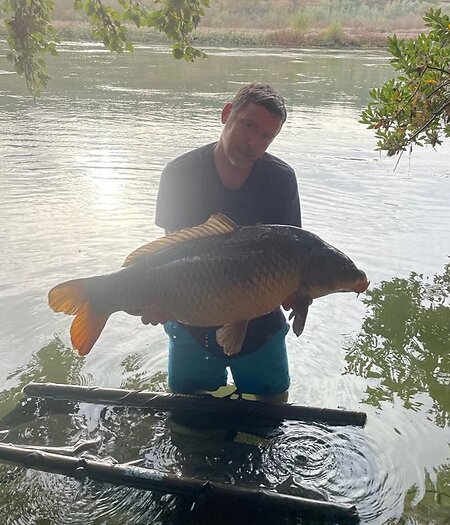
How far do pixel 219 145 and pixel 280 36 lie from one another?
4312 centimetres

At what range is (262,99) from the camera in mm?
2715

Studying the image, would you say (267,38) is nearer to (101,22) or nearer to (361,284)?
(101,22)

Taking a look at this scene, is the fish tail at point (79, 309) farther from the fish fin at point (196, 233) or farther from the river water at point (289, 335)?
the river water at point (289, 335)

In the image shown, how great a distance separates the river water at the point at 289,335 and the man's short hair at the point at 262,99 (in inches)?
61.2

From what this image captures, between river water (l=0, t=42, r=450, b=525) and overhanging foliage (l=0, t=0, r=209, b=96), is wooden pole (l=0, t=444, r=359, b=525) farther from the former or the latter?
overhanging foliage (l=0, t=0, r=209, b=96)

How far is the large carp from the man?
5.8 inches

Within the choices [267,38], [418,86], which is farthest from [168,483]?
[267,38]

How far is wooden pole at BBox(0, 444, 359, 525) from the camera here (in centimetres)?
247

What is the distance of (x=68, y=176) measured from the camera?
8.74 m

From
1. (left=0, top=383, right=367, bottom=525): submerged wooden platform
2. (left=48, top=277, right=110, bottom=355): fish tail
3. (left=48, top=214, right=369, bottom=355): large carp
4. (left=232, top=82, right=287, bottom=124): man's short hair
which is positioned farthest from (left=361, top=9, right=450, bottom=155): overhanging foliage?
(left=48, top=277, right=110, bottom=355): fish tail

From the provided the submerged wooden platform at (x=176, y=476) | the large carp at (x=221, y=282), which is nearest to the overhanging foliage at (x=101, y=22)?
the large carp at (x=221, y=282)

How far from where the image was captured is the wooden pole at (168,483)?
2.47 m

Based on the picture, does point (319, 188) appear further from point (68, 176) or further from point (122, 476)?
point (122, 476)

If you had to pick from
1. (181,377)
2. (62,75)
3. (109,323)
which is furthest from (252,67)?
(181,377)
